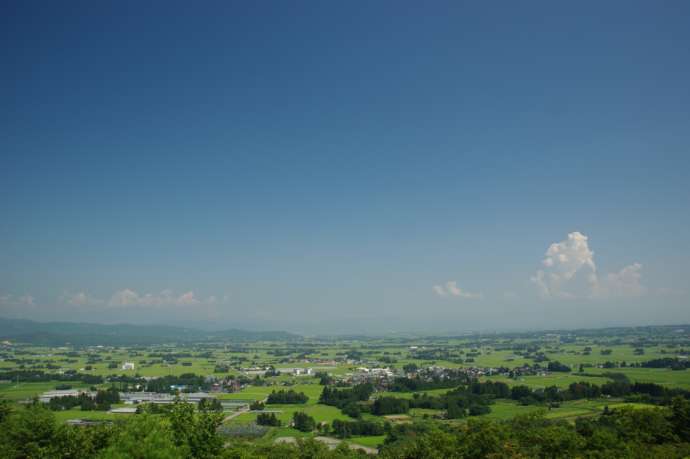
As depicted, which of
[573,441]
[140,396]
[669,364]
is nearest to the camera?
[573,441]

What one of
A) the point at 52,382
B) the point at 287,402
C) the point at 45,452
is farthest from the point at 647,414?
the point at 52,382

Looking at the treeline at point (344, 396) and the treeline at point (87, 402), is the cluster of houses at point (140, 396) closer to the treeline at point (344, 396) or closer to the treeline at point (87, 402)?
the treeline at point (87, 402)

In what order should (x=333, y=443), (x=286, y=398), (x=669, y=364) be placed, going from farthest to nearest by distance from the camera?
(x=669, y=364) → (x=286, y=398) → (x=333, y=443)

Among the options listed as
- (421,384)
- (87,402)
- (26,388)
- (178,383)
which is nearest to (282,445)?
(87,402)

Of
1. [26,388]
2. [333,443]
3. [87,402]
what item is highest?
[87,402]

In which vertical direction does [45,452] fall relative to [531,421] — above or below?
above

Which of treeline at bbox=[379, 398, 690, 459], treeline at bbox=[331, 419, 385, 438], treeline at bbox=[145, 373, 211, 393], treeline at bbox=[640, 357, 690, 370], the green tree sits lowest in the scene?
treeline at bbox=[145, 373, 211, 393]

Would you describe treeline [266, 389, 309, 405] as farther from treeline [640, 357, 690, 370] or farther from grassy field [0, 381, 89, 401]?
treeline [640, 357, 690, 370]

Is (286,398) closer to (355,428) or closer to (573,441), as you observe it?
(355,428)

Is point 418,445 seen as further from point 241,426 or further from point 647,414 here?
point 241,426

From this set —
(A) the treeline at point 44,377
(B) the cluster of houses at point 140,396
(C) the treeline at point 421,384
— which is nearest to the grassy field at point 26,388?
(B) the cluster of houses at point 140,396

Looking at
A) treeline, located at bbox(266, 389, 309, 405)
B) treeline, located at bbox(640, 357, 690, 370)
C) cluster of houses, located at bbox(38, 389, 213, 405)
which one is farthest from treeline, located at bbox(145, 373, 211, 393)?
treeline, located at bbox(640, 357, 690, 370)
